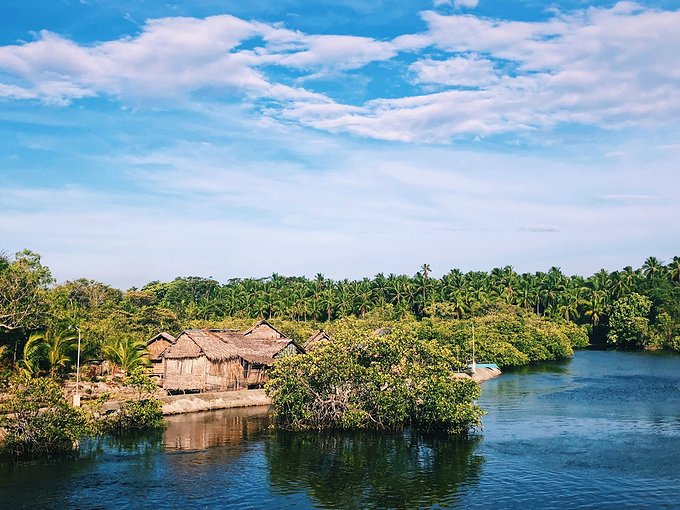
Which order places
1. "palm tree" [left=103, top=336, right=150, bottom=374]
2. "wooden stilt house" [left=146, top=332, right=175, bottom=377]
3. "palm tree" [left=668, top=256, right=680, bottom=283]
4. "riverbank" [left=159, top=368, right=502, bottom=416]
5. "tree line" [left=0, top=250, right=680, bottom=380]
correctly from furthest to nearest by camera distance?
"palm tree" [left=668, top=256, right=680, bottom=283] < "tree line" [left=0, top=250, right=680, bottom=380] < "wooden stilt house" [left=146, top=332, right=175, bottom=377] < "palm tree" [left=103, top=336, right=150, bottom=374] < "riverbank" [left=159, top=368, right=502, bottom=416]

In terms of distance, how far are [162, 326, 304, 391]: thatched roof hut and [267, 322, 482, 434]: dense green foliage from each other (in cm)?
1235

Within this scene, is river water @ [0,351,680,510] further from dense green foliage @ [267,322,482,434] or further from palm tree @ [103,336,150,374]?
palm tree @ [103,336,150,374]

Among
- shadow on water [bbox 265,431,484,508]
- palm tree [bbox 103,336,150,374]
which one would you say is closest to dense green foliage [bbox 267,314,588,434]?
shadow on water [bbox 265,431,484,508]

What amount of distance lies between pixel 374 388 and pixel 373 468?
778cm

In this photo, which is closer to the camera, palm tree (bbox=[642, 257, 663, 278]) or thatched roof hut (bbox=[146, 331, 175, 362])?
thatched roof hut (bbox=[146, 331, 175, 362])

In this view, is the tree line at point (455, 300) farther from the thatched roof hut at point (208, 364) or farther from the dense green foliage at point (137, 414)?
the dense green foliage at point (137, 414)

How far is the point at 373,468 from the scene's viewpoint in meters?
33.1

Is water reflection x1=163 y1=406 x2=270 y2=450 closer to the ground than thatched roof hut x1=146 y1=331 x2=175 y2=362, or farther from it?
closer to the ground

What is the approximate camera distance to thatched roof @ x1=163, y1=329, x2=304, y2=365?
177ft

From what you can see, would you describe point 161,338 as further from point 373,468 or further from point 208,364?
point 373,468

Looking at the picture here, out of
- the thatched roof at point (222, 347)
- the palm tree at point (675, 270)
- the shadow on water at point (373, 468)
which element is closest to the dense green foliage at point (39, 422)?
the shadow on water at point (373, 468)

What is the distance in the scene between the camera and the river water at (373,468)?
28062 mm

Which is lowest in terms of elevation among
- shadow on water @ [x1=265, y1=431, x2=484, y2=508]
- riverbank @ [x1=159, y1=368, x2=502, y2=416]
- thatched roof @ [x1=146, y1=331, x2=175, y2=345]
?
shadow on water @ [x1=265, y1=431, x2=484, y2=508]

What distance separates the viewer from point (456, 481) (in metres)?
30.9
